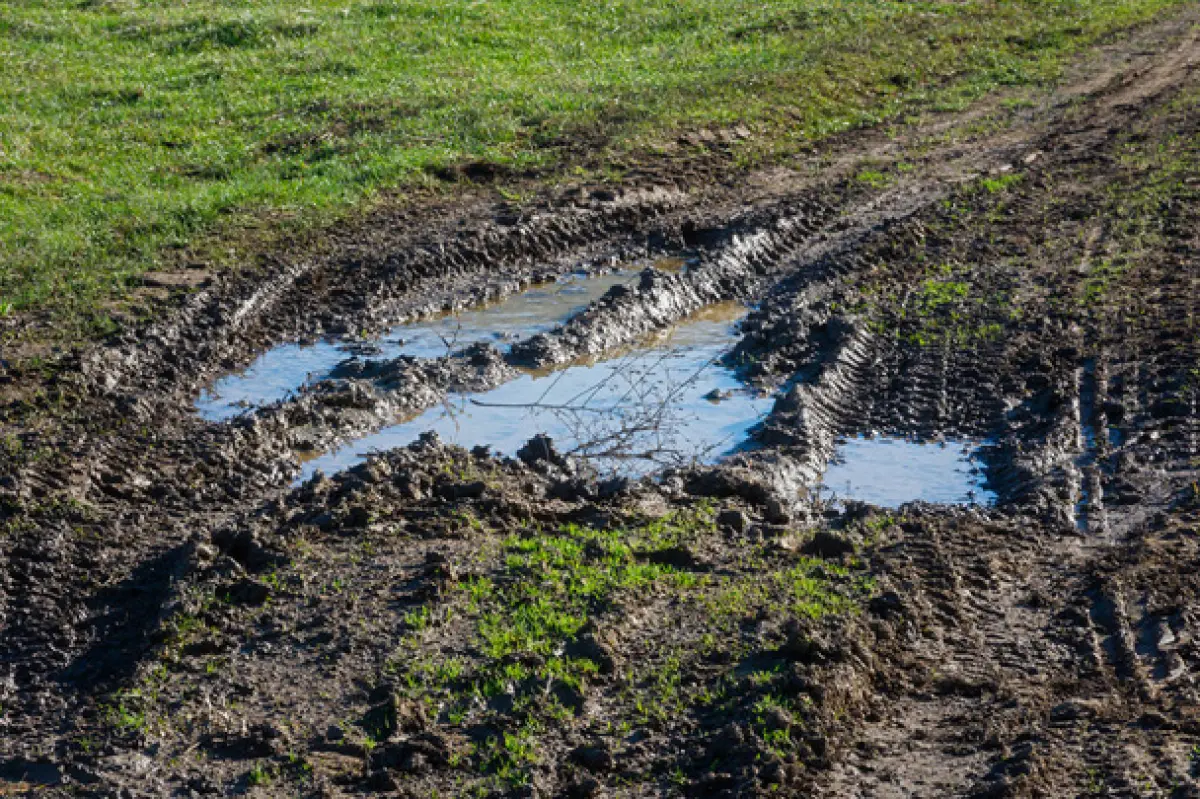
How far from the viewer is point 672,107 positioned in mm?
17703

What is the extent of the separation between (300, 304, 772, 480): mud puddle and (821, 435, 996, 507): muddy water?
92 cm

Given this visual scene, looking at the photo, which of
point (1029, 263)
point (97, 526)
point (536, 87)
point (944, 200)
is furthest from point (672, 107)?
point (97, 526)

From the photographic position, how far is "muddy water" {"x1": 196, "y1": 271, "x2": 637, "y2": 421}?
1079cm

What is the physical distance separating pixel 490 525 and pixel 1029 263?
22.8 ft

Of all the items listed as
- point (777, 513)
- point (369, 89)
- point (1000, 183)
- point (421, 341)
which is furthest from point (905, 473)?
point (369, 89)

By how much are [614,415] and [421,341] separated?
2.18 m

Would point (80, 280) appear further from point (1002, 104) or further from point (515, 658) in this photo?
point (1002, 104)

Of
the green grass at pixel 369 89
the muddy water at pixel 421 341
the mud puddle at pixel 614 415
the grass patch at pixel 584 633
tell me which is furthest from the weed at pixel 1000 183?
the grass patch at pixel 584 633

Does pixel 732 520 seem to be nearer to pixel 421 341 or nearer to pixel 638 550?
pixel 638 550

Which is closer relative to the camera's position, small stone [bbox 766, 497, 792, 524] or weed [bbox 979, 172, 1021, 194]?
small stone [bbox 766, 497, 792, 524]

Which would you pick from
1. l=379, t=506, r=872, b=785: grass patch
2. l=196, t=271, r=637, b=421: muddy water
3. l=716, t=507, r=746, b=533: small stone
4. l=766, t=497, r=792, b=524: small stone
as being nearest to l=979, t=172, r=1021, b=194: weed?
l=196, t=271, r=637, b=421: muddy water

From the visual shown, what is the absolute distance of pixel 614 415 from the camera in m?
10.7

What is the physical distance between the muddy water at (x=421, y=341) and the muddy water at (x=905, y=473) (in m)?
3.47

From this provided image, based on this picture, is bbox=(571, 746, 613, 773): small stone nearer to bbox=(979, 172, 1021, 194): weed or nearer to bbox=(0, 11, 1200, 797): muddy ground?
bbox=(0, 11, 1200, 797): muddy ground
